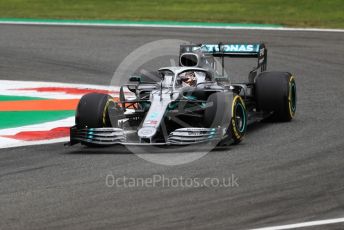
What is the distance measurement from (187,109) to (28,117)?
354 centimetres

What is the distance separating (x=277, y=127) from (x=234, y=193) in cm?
446

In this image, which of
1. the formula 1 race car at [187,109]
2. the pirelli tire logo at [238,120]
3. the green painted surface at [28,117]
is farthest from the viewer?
the green painted surface at [28,117]

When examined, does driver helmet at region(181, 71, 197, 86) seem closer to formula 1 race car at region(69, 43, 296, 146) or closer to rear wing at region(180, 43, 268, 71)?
formula 1 race car at region(69, 43, 296, 146)

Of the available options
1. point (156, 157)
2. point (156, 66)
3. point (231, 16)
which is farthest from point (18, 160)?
point (231, 16)

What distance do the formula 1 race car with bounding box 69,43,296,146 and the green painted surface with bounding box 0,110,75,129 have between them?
6.87 feet

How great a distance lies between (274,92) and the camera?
14188 millimetres

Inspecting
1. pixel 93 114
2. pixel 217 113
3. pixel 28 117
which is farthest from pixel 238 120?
pixel 28 117

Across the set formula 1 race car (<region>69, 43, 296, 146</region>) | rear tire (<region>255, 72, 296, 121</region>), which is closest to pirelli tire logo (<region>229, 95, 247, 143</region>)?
formula 1 race car (<region>69, 43, 296, 146</region>)

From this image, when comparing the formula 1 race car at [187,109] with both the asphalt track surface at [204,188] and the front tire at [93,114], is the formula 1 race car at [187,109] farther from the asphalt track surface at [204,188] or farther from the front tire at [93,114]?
the asphalt track surface at [204,188]

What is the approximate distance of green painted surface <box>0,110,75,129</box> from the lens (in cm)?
1480

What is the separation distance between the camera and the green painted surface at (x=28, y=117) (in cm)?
1480

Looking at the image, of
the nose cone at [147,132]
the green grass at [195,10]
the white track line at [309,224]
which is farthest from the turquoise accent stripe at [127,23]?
the white track line at [309,224]

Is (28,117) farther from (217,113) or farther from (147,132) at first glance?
(217,113)

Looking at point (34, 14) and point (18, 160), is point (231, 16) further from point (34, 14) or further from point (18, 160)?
point (18, 160)
